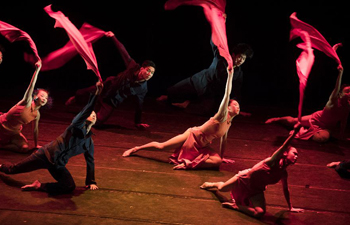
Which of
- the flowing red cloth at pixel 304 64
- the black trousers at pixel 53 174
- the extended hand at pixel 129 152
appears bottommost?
the extended hand at pixel 129 152

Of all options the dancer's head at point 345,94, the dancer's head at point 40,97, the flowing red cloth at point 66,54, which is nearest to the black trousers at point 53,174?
the dancer's head at point 40,97

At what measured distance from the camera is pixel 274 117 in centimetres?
859

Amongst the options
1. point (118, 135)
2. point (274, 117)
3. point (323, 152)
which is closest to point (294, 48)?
point (274, 117)

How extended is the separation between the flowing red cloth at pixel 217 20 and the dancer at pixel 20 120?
75.6 inches

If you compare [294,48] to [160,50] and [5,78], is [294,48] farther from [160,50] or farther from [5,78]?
[5,78]

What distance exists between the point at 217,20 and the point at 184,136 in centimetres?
140

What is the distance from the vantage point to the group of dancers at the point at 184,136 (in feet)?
15.1

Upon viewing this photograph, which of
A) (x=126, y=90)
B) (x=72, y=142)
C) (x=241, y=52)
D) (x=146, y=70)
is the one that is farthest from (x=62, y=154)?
(x=241, y=52)

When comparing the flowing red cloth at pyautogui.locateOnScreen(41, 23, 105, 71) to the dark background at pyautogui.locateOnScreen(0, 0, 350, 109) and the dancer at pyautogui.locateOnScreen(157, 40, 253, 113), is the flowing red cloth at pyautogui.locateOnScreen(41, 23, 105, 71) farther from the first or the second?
the dark background at pyautogui.locateOnScreen(0, 0, 350, 109)

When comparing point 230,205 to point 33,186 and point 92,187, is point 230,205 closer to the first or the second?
point 92,187

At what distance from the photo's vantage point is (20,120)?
5.83 m

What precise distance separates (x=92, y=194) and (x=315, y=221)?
2.13 metres

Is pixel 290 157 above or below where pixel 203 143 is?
above

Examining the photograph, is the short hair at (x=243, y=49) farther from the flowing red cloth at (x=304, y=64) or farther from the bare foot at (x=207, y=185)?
the bare foot at (x=207, y=185)
